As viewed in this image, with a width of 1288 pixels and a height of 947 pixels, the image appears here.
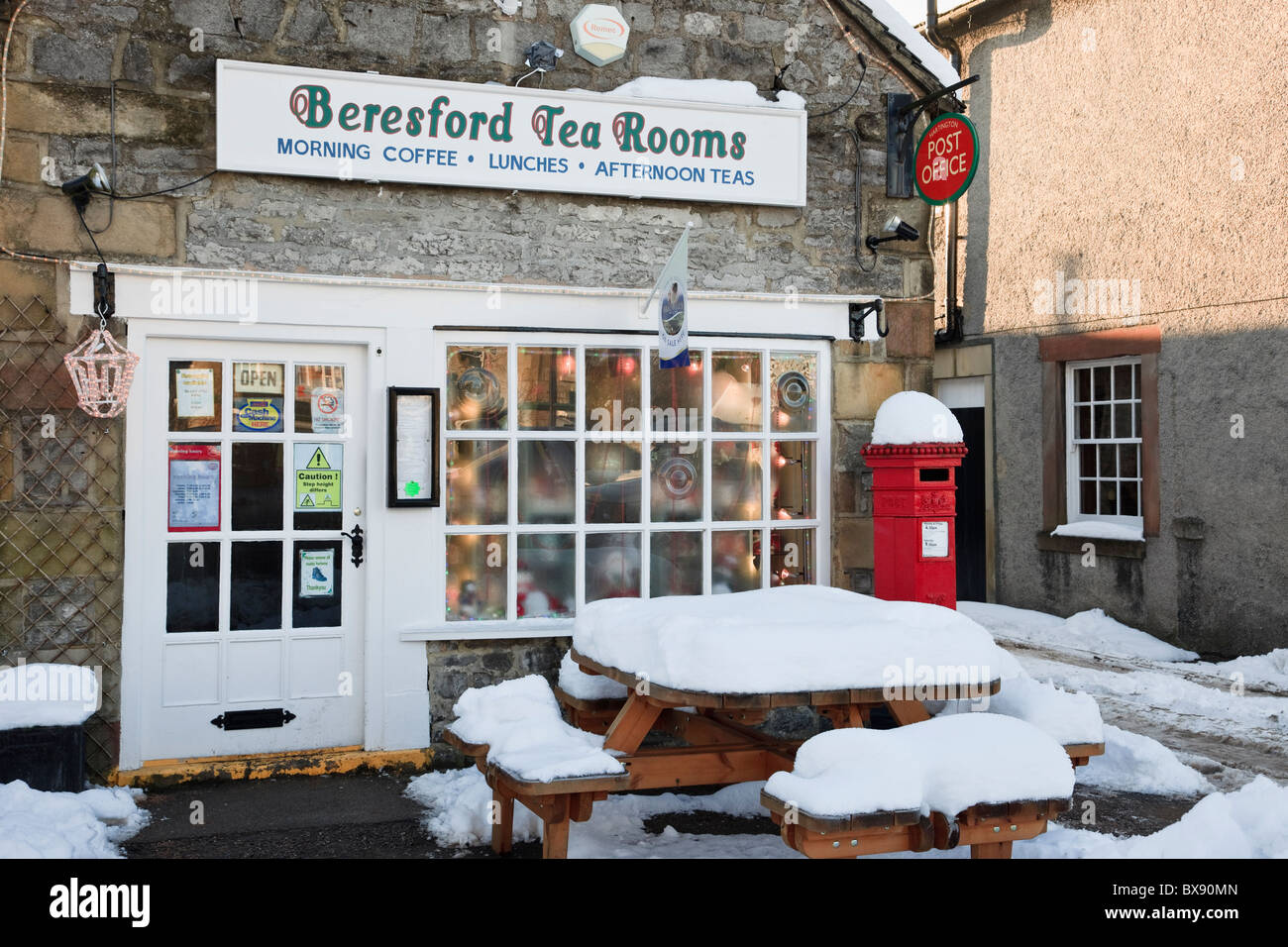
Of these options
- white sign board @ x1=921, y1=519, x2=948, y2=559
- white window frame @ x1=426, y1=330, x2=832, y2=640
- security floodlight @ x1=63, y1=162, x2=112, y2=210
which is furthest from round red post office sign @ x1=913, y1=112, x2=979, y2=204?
security floodlight @ x1=63, y1=162, x2=112, y2=210

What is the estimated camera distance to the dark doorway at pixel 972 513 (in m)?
12.5

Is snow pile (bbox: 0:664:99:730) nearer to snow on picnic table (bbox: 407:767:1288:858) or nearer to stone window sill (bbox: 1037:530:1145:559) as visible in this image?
snow on picnic table (bbox: 407:767:1288:858)

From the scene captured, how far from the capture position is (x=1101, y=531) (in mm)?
10586

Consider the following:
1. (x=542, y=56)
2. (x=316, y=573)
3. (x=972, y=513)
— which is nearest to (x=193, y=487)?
(x=316, y=573)

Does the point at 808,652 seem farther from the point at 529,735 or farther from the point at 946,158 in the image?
the point at 946,158

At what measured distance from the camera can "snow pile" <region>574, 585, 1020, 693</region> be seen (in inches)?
150

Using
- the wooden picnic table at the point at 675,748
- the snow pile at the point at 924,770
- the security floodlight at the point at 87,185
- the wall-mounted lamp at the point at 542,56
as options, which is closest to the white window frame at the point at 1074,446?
the wall-mounted lamp at the point at 542,56

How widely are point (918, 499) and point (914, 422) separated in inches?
15.8

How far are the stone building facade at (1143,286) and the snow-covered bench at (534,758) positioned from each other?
708 cm

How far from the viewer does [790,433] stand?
634 centimetres

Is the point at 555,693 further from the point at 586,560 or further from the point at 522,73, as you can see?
the point at 522,73

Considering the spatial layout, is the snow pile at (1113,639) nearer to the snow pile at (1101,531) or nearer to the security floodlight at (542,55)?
the snow pile at (1101,531)

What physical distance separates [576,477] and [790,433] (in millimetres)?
1254
